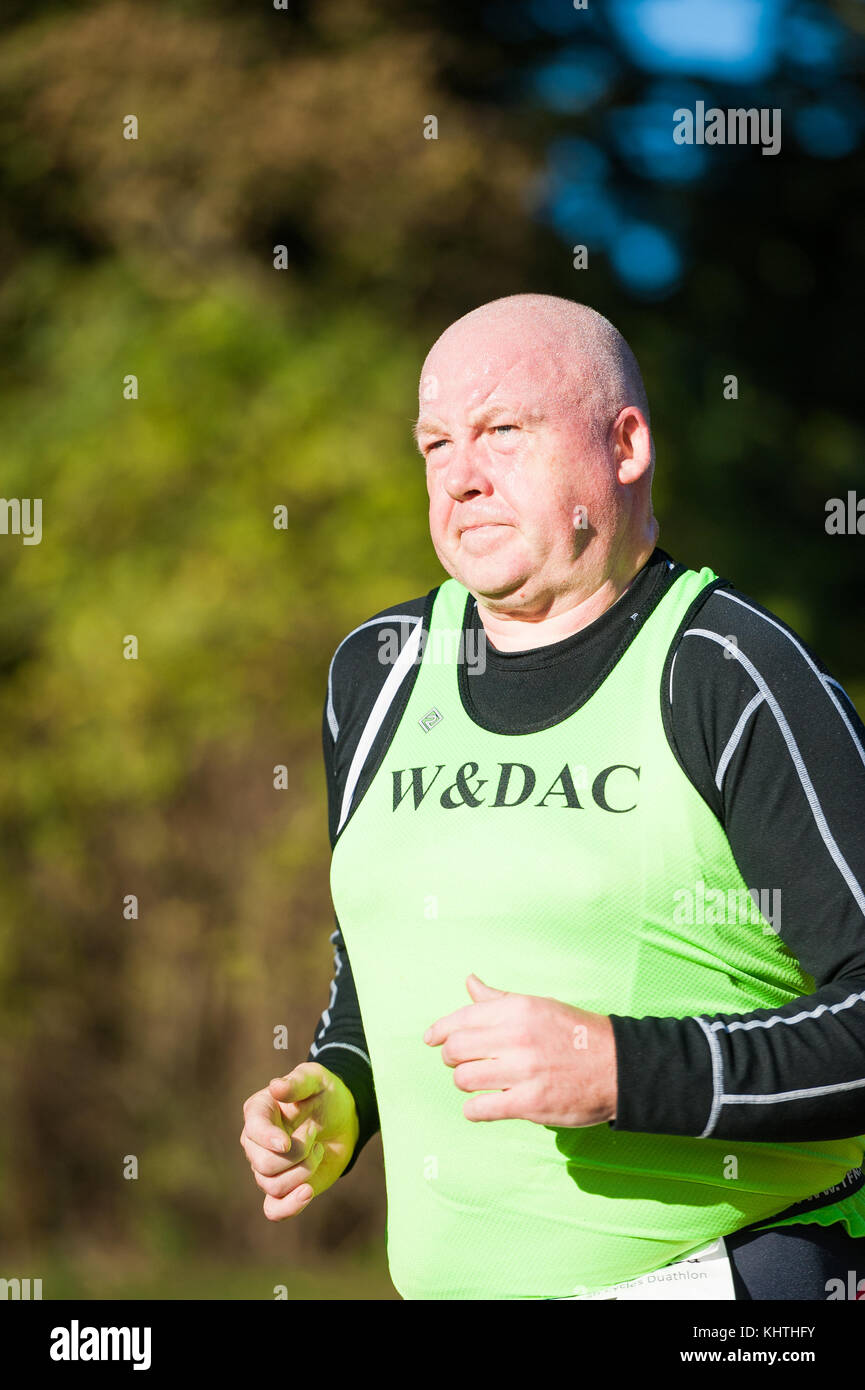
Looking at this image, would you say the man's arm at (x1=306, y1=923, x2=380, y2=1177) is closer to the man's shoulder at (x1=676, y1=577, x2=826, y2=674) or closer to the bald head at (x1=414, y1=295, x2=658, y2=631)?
the bald head at (x1=414, y1=295, x2=658, y2=631)

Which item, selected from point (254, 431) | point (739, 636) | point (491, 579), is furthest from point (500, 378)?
point (254, 431)

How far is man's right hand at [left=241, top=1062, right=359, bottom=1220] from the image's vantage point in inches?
81.1

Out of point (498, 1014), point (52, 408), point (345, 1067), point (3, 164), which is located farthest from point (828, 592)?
point (498, 1014)

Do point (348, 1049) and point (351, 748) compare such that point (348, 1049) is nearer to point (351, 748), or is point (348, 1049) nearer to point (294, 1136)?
point (294, 1136)

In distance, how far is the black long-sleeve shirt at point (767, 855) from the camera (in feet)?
5.76

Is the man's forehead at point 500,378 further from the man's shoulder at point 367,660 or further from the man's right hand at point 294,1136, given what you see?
the man's right hand at point 294,1136

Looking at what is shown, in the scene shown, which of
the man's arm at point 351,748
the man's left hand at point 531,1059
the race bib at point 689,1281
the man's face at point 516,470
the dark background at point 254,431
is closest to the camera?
the man's left hand at point 531,1059

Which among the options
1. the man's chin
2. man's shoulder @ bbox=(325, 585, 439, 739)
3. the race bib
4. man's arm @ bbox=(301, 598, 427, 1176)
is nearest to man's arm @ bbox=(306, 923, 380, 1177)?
man's arm @ bbox=(301, 598, 427, 1176)

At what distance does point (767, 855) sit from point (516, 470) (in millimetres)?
621

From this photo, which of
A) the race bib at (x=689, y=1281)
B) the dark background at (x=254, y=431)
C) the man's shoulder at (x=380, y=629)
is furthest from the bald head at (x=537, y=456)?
the dark background at (x=254, y=431)

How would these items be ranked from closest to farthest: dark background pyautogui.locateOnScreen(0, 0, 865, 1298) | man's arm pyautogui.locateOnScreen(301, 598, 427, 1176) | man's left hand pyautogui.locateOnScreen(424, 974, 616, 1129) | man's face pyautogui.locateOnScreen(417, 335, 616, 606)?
man's left hand pyautogui.locateOnScreen(424, 974, 616, 1129) → man's face pyautogui.locateOnScreen(417, 335, 616, 606) → man's arm pyautogui.locateOnScreen(301, 598, 427, 1176) → dark background pyautogui.locateOnScreen(0, 0, 865, 1298)

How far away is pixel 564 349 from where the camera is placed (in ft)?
6.81

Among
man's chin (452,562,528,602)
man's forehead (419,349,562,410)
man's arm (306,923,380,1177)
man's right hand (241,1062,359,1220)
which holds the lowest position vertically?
man's right hand (241,1062,359,1220)

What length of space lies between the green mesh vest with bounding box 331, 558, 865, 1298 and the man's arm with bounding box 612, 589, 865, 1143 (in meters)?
0.05
